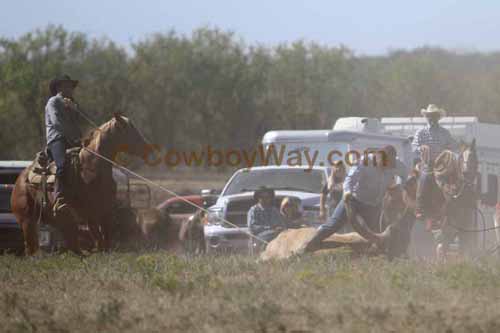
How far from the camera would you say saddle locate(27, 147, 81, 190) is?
15523mm

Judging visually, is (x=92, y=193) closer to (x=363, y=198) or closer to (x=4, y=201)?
(x=363, y=198)

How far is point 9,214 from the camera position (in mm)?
19406

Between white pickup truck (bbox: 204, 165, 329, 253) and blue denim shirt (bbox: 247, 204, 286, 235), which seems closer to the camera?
blue denim shirt (bbox: 247, 204, 286, 235)

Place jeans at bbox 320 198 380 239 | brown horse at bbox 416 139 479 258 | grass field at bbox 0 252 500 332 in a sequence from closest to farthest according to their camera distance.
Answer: grass field at bbox 0 252 500 332 → jeans at bbox 320 198 380 239 → brown horse at bbox 416 139 479 258

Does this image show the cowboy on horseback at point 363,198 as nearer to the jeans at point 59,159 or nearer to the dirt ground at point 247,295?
the dirt ground at point 247,295

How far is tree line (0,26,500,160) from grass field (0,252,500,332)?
4060 centimetres

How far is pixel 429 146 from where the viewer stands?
53.5 ft

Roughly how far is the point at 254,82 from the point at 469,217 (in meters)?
49.5

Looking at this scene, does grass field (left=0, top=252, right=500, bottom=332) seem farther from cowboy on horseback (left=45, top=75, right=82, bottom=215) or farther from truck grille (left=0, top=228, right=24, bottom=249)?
truck grille (left=0, top=228, right=24, bottom=249)

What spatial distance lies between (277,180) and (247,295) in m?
10.3

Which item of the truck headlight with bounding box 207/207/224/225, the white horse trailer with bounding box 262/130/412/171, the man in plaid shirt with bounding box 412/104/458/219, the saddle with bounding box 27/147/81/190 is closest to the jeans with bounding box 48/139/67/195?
the saddle with bounding box 27/147/81/190

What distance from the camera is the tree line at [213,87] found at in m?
54.7

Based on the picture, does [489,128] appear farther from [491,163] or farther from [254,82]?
[254,82]

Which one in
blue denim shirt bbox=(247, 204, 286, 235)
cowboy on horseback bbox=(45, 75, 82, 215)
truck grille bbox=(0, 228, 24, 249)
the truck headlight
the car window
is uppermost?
cowboy on horseback bbox=(45, 75, 82, 215)
